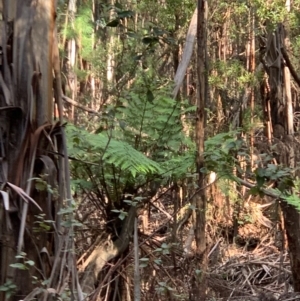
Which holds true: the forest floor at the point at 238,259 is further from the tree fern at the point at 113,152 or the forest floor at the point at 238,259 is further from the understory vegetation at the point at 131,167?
the tree fern at the point at 113,152

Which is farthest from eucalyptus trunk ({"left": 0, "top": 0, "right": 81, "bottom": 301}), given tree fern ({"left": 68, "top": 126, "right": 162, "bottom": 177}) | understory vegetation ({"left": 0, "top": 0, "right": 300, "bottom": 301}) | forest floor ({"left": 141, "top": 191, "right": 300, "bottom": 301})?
forest floor ({"left": 141, "top": 191, "right": 300, "bottom": 301})

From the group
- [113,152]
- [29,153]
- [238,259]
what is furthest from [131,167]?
[238,259]

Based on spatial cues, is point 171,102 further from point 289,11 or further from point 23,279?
point 289,11

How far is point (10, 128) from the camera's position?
89.6 inches

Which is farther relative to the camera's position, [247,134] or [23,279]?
[247,134]

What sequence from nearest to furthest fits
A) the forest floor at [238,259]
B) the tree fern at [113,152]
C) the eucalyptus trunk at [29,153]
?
the eucalyptus trunk at [29,153], the tree fern at [113,152], the forest floor at [238,259]

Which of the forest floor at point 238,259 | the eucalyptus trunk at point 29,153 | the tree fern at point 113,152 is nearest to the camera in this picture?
the eucalyptus trunk at point 29,153

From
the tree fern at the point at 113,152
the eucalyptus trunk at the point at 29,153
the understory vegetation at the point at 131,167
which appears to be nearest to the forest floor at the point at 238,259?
the understory vegetation at the point at 131,167

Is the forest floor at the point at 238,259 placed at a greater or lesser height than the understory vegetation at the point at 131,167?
lesser

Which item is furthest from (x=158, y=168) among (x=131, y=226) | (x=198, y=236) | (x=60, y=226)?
(x=60, y=226)

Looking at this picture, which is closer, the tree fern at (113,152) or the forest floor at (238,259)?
the tree fern at (113,152)

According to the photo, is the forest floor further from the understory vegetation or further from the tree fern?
the tree fern

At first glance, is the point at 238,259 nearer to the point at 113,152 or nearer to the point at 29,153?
the point at 113,152

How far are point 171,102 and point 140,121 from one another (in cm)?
28
